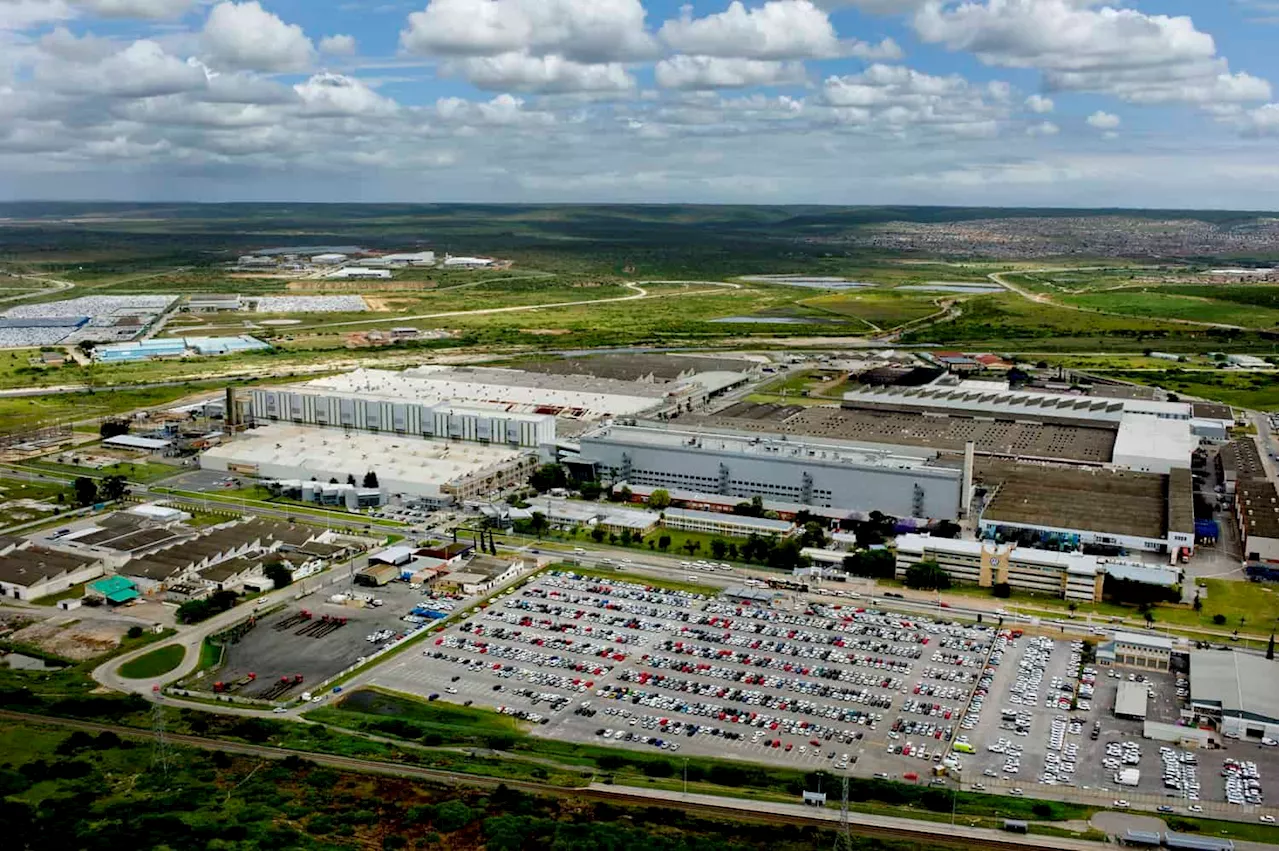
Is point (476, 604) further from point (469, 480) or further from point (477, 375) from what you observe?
point (477, 375)

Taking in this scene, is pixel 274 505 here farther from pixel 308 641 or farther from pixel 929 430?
pixel 929 430

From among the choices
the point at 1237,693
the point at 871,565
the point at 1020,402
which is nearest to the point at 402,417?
the point at 871,565

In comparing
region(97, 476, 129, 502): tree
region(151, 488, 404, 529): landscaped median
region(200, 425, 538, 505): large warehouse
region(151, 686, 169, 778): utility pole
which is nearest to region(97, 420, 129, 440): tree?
region(200, 425, 538, 505): large warehouse

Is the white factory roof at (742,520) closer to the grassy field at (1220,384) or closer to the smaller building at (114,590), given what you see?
the smaller building at (114,590)

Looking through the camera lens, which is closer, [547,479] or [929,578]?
[929,578]

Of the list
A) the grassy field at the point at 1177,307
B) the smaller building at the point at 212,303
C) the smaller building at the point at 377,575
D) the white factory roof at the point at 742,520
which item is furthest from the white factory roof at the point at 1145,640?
the smaller building at the point at 212,303

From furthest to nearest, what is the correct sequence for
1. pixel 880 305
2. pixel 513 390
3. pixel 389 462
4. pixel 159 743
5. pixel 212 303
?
pixel 880 305, pixel 212 303, pixel 513 390, pixel 389 462, pixel 159 743

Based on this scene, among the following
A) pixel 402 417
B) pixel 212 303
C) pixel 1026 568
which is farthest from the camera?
pixel 212 303
